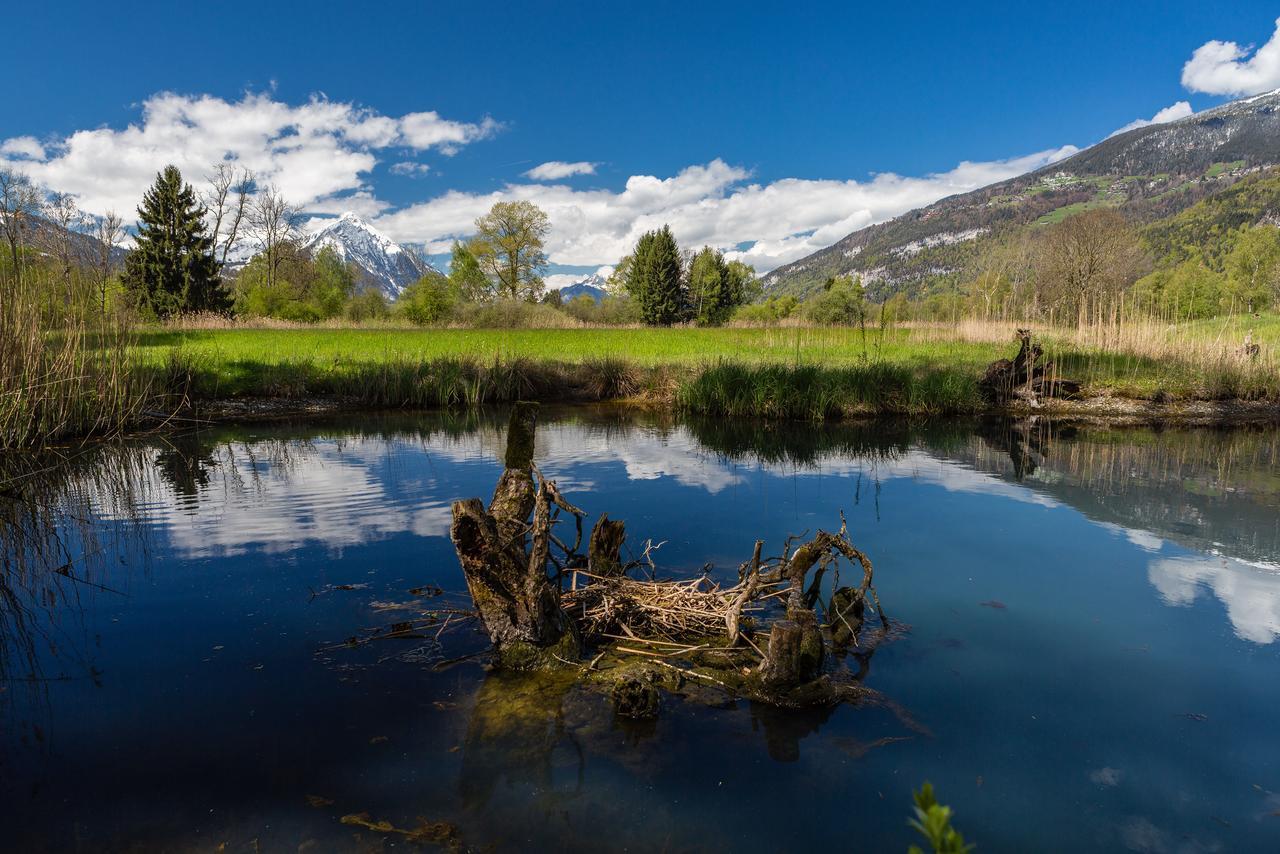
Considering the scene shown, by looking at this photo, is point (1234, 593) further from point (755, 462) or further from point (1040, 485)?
point (755, 462)

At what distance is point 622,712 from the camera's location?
348 cm

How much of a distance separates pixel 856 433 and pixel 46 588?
11998mm

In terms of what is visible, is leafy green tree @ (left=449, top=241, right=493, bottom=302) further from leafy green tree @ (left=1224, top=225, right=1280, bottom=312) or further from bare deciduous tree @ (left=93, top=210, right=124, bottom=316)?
leafy green tree @ (left=1224, top=225, right=1280, bottom=312)

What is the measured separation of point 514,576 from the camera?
394 cm

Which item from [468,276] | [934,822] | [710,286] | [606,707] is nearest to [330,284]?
[468,276]

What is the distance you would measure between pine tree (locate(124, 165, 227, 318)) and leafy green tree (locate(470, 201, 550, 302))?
2613 centimetres

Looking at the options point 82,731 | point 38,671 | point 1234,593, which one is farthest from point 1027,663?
point 38,671

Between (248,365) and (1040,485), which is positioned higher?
(248,365)

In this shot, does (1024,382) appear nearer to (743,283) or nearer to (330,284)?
(330,284)

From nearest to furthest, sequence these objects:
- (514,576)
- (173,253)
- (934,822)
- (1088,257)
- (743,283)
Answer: (934,822) → (514,576) → (1088,257) → (173,253) → (743,283)

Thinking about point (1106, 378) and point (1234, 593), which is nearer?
point (1234, 593)

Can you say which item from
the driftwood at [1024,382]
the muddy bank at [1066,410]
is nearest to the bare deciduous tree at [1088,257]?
the muddy bank at [1066,410]

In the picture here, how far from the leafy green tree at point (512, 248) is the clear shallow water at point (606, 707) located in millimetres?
64892

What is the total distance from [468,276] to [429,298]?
7.99 meters
